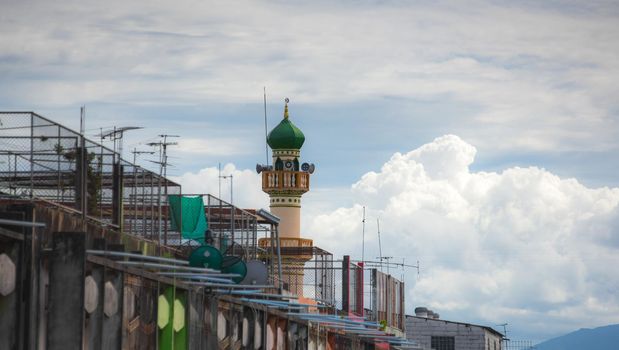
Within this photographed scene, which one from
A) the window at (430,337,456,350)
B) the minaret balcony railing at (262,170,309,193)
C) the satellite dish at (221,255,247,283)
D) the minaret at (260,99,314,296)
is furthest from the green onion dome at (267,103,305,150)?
the satellite dish at (221,255,247,283)

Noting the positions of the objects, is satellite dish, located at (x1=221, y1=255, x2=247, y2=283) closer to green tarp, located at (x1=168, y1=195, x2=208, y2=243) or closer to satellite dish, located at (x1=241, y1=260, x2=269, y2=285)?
satellite dish, located at (x1=241, y1=260, x2=269, y2=285)

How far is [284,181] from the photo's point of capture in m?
116

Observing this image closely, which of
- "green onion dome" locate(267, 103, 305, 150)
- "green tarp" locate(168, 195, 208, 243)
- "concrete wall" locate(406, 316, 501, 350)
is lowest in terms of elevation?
"concrete wall" locate(406, 316, 501, 350)

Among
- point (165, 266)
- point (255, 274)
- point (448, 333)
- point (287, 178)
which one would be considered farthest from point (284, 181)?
point (165, 266)

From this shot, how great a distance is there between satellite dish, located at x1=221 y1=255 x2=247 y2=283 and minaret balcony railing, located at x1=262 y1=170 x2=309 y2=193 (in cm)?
7371

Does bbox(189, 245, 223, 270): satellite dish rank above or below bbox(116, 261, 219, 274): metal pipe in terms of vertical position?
above

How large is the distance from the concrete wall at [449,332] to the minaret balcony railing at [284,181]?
2089 cm

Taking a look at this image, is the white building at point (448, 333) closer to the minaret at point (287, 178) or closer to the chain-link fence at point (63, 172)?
the minaret at point (287, 178)

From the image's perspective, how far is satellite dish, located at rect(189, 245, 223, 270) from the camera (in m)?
38.0

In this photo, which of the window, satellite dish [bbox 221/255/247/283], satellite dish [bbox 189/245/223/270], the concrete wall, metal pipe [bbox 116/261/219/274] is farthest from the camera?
the window

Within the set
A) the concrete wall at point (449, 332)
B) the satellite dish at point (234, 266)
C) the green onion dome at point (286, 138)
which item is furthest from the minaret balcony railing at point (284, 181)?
the satellite dish at point (234, 266)

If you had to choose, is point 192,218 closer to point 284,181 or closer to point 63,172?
point 63,172

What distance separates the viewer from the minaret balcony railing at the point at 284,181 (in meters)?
116

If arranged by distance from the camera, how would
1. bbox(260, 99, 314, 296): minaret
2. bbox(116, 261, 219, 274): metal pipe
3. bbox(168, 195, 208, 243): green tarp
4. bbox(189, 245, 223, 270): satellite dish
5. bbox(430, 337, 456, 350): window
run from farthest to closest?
bbox(430, 337, 456, 350): window < bbox(260, 99, 314, 296): minaret < bbox(168, 195, 208, 243): green tarp < bbox(189, 245, 223, 270): satellite dish < bbox(116, 261, 219, 274): metal pipe
